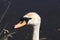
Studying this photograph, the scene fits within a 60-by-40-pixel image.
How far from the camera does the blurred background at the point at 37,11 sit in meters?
6.37

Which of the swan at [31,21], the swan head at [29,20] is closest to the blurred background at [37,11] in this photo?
the swan at [31,21]

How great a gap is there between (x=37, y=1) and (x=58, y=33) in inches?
121

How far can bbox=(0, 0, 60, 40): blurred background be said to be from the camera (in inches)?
251

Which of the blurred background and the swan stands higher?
the blurred background

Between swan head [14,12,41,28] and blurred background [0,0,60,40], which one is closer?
swan head [14,12,41,28]

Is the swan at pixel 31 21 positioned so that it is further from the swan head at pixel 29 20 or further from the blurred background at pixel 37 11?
the blurred background at pixel 37 11

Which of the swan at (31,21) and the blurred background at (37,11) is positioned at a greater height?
the blurred background at (37,11)

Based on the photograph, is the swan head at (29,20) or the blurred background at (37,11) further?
the blurred background at (37,11)

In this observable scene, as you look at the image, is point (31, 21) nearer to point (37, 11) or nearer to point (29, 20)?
point (29, 20)

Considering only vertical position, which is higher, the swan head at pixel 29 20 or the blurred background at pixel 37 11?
the blurred background at pixel 37 11

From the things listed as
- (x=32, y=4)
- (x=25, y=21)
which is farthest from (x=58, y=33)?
(x=25, y=21)

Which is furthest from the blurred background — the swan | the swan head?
the swan head

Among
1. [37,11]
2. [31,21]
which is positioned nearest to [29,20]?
[31,21]

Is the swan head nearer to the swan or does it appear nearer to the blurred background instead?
the swan
